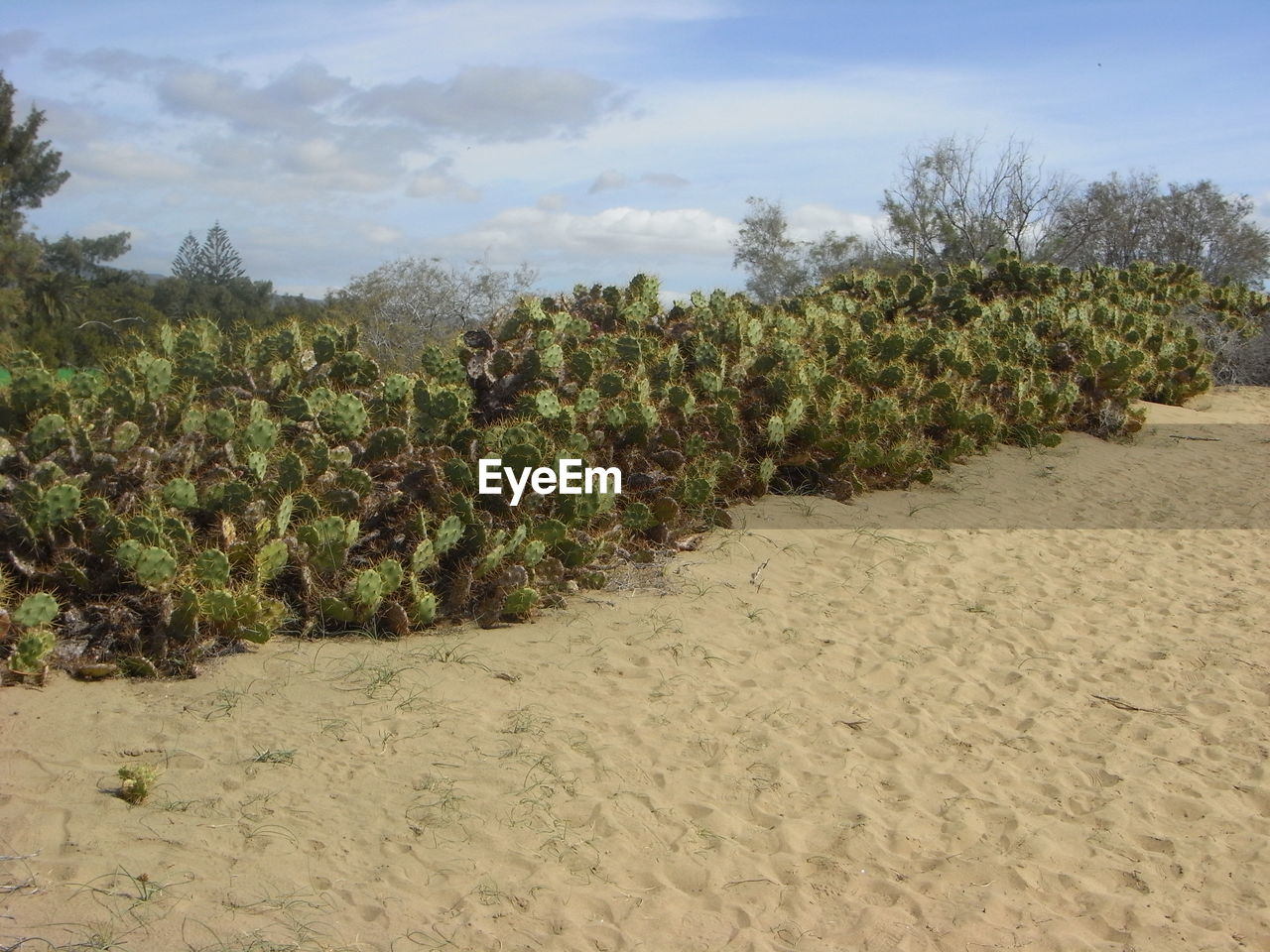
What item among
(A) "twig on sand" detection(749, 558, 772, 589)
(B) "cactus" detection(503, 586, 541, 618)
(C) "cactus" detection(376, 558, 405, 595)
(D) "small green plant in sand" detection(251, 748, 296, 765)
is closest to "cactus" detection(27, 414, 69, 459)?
(C) "cactus" detection(376, 558, 405, 595)

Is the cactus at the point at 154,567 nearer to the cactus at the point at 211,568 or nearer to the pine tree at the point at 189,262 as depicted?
the cactus at the point at 211,568

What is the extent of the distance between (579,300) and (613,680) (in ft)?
14.9

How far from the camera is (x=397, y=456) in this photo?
274 inches

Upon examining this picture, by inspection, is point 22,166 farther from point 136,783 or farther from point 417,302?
point 136,783

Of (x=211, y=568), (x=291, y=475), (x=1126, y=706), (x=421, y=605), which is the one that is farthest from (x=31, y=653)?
(x=1126, y=706)

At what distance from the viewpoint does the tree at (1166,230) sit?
27.5 meters

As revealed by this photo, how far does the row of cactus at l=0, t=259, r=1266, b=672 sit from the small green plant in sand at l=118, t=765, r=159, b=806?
3.57ft

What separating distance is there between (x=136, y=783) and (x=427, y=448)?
10.1ft

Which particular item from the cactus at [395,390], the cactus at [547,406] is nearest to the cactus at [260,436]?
the cactus at [395,390]

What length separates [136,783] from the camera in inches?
171

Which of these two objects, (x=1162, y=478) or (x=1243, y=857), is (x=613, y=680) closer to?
(x=1243, y=857)

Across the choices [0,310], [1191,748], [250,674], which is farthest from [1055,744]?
[0,310]

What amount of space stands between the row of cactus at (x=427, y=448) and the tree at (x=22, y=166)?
978 inches

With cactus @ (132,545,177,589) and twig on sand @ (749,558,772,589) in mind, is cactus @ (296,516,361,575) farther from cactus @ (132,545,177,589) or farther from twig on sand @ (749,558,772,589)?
twig on sand @ (749,558,772,589)
